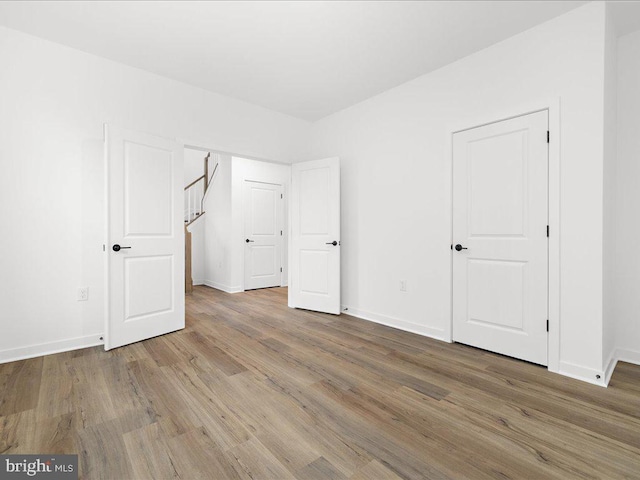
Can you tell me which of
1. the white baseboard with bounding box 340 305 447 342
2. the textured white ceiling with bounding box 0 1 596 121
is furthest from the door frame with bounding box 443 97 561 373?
the white baseboard with bounding box 340 305 447 342

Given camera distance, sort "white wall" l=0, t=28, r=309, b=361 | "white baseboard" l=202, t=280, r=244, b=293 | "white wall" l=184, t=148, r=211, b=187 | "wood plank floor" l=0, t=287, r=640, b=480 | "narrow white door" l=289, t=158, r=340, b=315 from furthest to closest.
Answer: "white wall" l=184, t=148, r=211, b=187 < "white baseboard" l=202, t=280, r=244, b=293 < "narrow white door" l=289, t=158, r=340, b=315 < "white wall" l=0, t=28, r=309, b=361 < "wood plank floor" l=0, t=287, r=640, b=480

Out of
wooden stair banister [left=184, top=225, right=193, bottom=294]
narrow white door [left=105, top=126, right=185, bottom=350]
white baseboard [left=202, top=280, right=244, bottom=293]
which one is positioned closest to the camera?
narrow white door [left=105, top=126, right=185, bottom=350]

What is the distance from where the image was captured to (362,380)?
7.26 ft

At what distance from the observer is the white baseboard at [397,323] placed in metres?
3.11

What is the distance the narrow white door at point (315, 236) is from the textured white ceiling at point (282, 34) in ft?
→ 3.88

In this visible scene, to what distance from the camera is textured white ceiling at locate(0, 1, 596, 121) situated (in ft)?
7.51

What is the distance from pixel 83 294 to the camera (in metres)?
2.90

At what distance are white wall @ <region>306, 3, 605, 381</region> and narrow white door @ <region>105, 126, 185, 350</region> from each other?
2.07m

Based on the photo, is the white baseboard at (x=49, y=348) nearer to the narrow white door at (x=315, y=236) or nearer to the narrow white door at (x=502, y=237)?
the narrow white door at (x=315, y=236)

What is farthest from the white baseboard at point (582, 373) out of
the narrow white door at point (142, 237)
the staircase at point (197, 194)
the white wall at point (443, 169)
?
the staircase at point (197, 194)

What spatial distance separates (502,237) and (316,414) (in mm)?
2121

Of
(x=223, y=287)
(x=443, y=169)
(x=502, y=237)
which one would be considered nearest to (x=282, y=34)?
(x=443, y=169)

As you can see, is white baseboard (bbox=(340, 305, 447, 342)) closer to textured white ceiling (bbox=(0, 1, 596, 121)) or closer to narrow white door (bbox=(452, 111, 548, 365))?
narrow white door (bbox=(452, 111, 548, 365))

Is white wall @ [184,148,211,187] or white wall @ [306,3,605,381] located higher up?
white wall @ [184,148,211,187]
